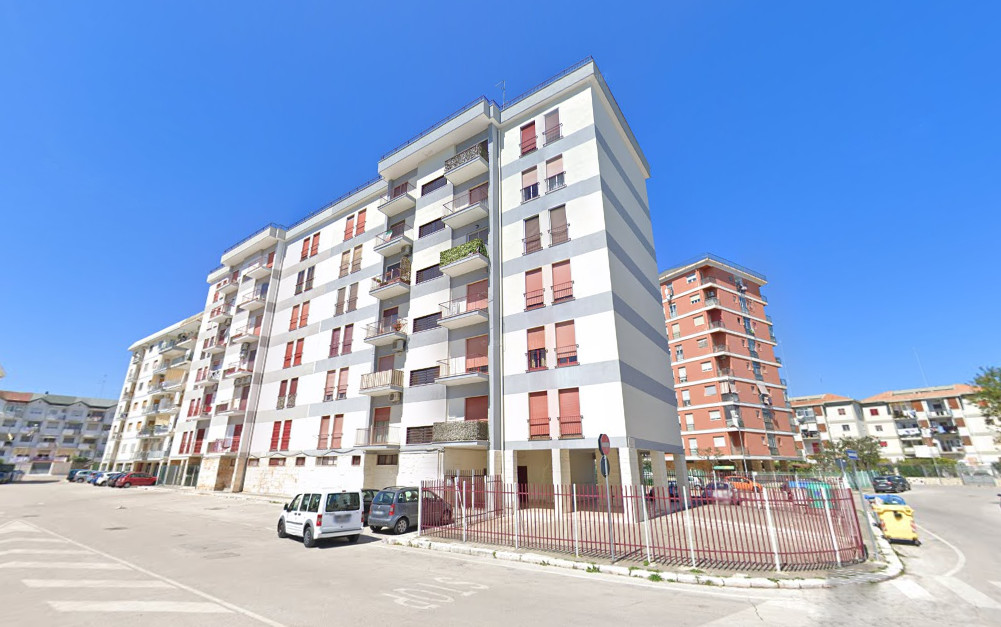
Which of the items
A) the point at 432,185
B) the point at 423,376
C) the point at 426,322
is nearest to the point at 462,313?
the point at 426,322

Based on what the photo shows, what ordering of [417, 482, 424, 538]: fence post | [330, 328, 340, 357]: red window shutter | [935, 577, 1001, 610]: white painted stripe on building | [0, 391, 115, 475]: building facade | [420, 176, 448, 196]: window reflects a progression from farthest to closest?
[0, 391, 115, 475]: building facade
[330, 328, 340, 357]: red window shutter
[420, 176, 448, 196]: window
[417, 482, 424, 538]: fence post
[935, 577, 1001, 610]: white painted stripe on building

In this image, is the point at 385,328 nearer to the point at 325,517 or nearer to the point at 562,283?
the point at 562,283

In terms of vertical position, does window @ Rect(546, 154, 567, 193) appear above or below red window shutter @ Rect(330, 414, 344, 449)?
above

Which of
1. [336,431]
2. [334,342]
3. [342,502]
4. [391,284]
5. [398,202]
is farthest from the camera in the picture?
[334,342]

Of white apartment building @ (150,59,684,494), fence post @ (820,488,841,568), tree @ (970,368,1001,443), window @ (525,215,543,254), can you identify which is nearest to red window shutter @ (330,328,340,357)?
white apartment building @ (150,59,684,494)

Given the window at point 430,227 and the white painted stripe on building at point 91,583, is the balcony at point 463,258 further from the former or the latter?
the white painted stripe on building at point 91,583

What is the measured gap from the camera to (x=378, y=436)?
27.5 meters

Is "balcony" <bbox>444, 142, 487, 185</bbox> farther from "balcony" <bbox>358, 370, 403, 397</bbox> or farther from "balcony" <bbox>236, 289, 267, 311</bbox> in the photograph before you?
"balcony" <bbox>236, 289, 267, 311</bbox>

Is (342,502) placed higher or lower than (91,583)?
higher

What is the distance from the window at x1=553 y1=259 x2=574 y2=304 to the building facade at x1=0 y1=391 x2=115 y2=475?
108025mm

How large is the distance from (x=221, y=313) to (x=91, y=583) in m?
42.5

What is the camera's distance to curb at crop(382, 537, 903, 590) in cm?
873

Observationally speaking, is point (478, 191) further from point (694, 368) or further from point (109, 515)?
point (694, 368)

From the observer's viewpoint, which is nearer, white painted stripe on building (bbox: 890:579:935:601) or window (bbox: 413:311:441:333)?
white painted stripe on building (bbox: 890:579:935:601)
